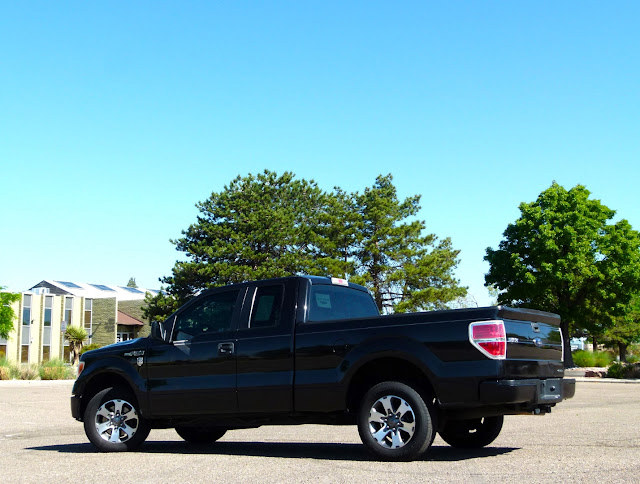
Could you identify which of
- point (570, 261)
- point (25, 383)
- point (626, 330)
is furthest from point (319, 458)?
point (626, 330)

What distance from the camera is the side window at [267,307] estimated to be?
8984 mm

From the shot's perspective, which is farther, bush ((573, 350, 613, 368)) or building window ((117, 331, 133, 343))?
building window ((117, 331, 133, 343))

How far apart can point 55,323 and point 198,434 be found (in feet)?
206

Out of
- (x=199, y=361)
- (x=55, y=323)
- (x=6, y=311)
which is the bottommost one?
(x=199, y=361)

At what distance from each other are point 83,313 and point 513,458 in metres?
69.2

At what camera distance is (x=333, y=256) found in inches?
2362

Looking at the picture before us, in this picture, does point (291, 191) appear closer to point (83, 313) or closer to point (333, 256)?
point (333, 256)

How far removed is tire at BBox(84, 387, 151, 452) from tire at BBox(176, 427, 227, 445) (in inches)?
33.4

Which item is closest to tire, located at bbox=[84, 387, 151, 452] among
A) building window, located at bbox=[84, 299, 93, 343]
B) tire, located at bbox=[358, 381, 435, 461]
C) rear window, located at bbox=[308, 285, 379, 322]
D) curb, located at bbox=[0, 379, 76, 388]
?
rear window, located at bbox=[308, 285, 379, 322]

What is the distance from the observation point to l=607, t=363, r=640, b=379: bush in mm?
38334

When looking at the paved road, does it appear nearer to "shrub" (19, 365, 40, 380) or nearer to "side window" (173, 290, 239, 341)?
"side window" (173, 290, 239, 341)

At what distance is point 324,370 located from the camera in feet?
27.4

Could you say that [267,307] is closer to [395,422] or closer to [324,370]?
[324,370]

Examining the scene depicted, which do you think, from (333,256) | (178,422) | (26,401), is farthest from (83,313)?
(178,422)
